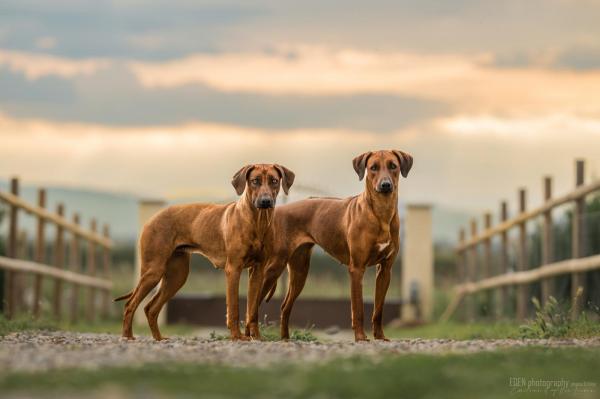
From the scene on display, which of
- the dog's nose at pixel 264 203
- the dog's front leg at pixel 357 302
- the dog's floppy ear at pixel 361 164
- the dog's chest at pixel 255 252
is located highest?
the dog's floppy ear at pixel 361 164

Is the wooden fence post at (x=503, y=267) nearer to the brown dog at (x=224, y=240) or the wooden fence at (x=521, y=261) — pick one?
the wooden fence at (x=521, y=261)

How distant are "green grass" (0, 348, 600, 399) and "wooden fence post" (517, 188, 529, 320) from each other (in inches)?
367

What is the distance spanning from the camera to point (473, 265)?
66.1 ft

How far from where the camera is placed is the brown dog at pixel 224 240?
842 centimetres

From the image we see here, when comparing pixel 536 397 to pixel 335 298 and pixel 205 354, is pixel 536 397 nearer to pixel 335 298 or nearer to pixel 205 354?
pixel 205 354

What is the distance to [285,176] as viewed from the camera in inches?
336

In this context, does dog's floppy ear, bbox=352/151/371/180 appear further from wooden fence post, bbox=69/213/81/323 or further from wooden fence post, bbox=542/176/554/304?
wooden fence post, bbox=69/213/81/323

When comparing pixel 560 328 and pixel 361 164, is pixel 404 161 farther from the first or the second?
pixel 560 328

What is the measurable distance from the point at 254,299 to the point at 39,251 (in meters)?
8.87

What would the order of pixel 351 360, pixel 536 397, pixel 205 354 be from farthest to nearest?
pixel 205 354 → pixel 351 360 → pixel 536 397

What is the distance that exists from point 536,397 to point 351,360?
138cm

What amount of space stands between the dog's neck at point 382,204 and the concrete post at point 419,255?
1150 cm

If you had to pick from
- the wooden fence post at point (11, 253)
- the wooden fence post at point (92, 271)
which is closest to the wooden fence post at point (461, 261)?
the wooden fence post at point (92, 271)

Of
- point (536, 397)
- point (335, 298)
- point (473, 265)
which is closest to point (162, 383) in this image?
point (536, 397)
